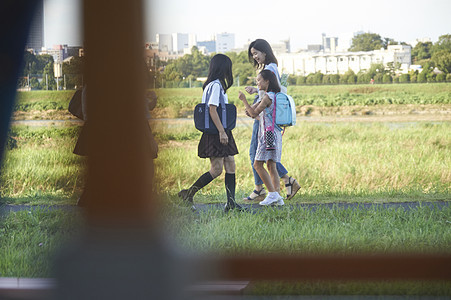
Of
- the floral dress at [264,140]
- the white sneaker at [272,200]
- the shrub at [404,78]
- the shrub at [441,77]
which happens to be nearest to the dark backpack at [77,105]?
the floral dress at [264,140]

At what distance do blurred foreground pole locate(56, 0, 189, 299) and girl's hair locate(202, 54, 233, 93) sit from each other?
0.47m

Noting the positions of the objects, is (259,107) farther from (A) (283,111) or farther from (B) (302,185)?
(B) (302,185)

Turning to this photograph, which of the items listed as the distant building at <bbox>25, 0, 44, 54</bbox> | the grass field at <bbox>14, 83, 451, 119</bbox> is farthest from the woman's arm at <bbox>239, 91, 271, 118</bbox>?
the distant building at <bbox>25, 0, 44, 54</bbox>

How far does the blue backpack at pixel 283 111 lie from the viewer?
451 cm

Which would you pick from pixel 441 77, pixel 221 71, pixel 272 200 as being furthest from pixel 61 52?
pixel 441 77

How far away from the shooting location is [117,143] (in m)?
4.35

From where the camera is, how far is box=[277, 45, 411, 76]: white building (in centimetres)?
543

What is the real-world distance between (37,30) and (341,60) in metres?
2.61

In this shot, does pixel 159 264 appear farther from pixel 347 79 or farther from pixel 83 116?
pixel 347 79

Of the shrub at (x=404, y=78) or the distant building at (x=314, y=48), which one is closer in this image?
the distant building at (x=314, y=48)

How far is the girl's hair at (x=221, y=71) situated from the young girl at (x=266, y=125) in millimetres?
259

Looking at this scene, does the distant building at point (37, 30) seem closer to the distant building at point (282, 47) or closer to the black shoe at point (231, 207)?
the distant building at point (282, 47)

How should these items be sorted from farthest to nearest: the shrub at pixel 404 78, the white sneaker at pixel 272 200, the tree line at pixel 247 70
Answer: the shrub at pixel 404 78 < the tree line at pixel 247 70 < the white sneaker at pixel 272 200

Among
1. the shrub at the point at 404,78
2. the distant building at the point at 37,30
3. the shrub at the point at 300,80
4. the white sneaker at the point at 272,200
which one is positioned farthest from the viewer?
the shrub at the point at 300,80
